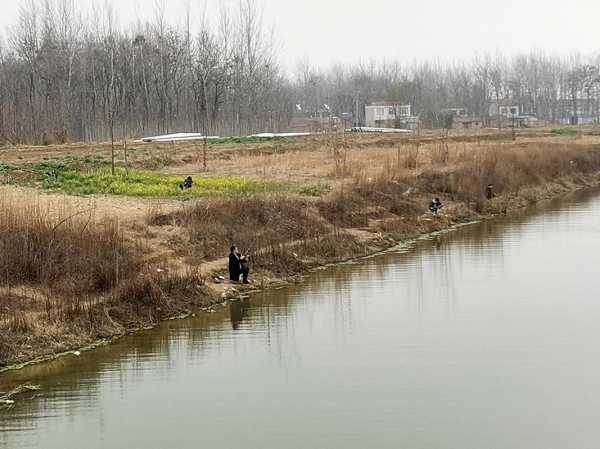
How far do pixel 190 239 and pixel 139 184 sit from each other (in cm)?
680

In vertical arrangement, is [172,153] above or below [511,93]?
below

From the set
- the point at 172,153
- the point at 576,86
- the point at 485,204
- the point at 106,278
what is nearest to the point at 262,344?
the point at 106,278

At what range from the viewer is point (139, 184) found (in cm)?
2433

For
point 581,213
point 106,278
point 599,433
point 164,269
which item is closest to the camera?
point 599,433

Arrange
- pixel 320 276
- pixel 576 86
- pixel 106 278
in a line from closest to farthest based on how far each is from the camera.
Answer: pixel 106 278 < pixel 320 276 < pixel 576 86

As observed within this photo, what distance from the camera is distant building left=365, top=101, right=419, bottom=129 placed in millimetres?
68188

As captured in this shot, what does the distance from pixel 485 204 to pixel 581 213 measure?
3259 millimetres

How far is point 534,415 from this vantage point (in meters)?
9.76

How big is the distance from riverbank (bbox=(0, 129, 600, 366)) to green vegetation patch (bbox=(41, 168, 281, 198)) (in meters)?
1.56

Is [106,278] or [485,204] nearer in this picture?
[106,278]

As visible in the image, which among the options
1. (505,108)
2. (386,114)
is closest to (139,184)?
(386,114)

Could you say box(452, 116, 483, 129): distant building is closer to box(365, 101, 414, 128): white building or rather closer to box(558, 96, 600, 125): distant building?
box(365, 101, 414, 128): white building

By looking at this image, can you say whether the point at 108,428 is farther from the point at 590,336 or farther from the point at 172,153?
the point at 172,153

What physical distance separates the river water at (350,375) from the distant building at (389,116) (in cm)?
4939
